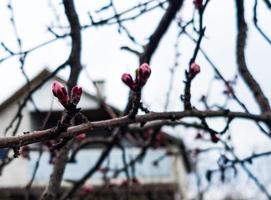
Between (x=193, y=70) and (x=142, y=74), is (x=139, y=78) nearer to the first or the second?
(x=142, y=74)

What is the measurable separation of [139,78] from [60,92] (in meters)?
0.30

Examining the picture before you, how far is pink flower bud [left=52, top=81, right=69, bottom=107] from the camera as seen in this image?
1.86 metres

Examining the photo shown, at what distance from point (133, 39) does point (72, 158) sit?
938 mm

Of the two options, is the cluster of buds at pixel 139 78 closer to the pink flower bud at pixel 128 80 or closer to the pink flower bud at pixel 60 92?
the pink flower bud at pixel 128 80

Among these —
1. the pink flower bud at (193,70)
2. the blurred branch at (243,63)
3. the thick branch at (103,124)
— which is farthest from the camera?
the blurred branch at (243,63)

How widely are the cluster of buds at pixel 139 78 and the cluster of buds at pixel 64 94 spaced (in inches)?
9.3

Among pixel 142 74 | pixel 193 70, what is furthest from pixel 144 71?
pixel 193 70

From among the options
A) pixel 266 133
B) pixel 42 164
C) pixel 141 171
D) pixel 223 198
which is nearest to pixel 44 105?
pixel 42 164

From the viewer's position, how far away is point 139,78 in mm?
2057

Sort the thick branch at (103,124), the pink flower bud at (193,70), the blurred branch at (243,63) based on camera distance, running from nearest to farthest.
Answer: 1. the thick branch at (103,124)
2. the pink flower bud at (193,70)
3. the blurred branch at (243,63)

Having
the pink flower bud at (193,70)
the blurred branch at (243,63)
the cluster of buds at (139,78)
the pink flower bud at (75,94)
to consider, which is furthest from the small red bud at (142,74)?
the blurred branch at (243,63)

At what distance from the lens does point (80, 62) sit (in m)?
3.89

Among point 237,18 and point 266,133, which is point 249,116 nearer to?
point 266,133

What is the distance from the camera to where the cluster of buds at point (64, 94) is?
1.87 meters
